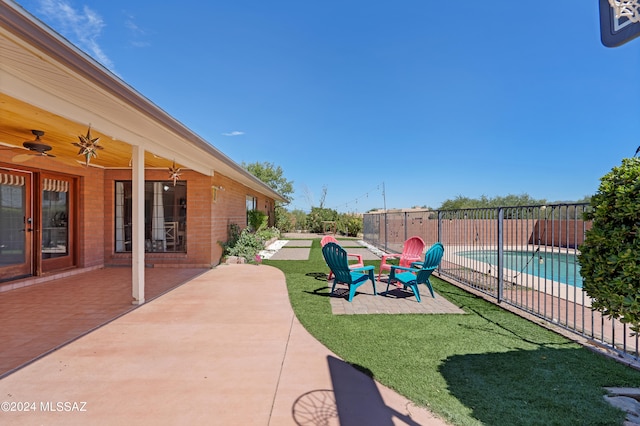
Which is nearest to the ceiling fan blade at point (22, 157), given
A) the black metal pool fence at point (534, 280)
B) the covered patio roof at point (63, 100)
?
the covered patio roof at point (63, 100)

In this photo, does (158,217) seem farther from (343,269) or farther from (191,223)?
(343,269)

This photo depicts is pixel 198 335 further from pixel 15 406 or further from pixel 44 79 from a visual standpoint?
pixel 44 79

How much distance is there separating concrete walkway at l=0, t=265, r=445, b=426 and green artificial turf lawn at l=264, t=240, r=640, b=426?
0.81 feet

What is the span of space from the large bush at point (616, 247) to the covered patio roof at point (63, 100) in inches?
155

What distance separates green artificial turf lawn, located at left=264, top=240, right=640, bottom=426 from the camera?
→ 7.07 ft

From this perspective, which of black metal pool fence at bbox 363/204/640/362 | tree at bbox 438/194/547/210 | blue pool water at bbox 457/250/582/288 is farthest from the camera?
tree at bbox 438/194/547/210

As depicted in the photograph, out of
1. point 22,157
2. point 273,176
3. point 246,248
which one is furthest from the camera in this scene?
point 273,176

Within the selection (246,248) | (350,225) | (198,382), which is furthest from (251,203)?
(198,382)

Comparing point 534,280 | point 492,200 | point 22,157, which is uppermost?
point 492,200

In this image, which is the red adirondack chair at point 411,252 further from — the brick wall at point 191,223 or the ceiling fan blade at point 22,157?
the ceiling fan blade at point 22,157

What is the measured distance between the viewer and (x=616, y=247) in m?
2.09

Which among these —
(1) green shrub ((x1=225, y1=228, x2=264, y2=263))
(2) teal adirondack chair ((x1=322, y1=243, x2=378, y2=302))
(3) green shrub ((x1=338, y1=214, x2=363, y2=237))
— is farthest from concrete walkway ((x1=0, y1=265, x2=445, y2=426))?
(3) green shrub ((x1=338, y1=214, x2=363, y2=237))

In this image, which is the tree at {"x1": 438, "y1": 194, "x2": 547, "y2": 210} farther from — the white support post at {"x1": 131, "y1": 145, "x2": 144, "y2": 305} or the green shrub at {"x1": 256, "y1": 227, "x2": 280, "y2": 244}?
the white support post at {"x1": 131, "y1": 145, "x2": 144, "y2": 305}

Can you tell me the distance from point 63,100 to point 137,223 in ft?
6.72
